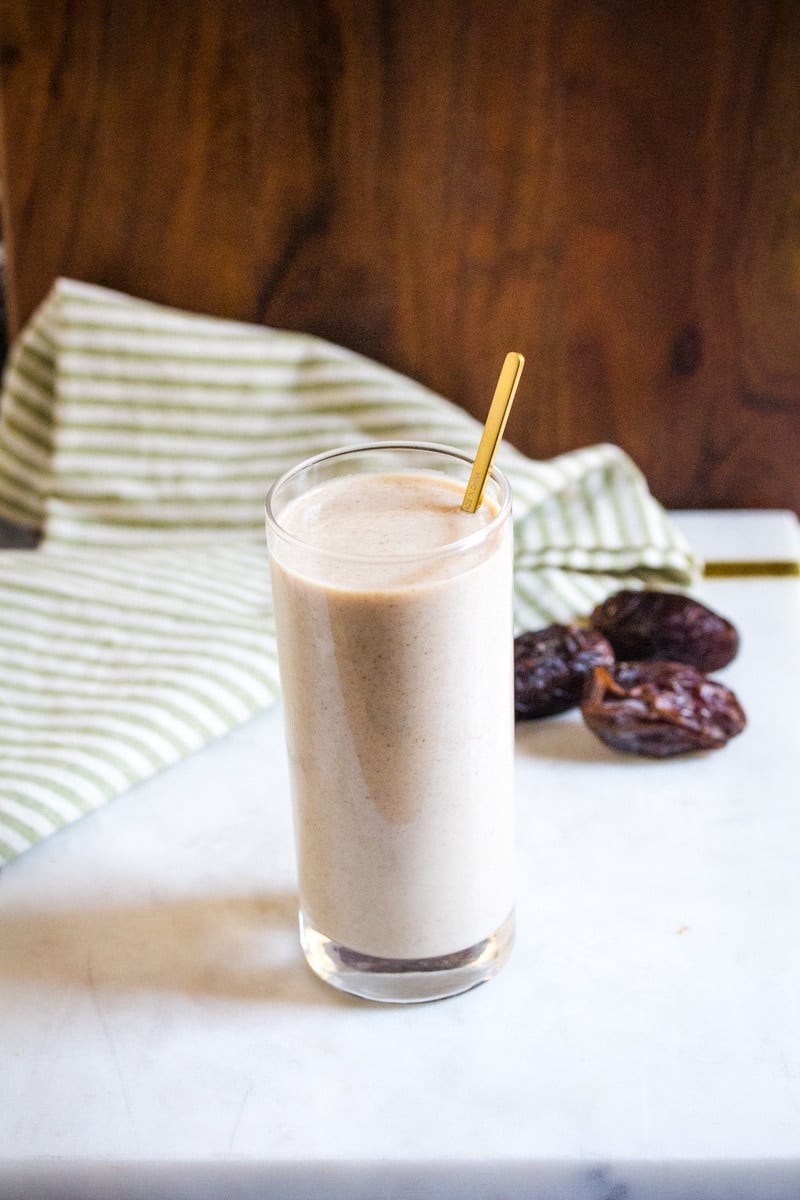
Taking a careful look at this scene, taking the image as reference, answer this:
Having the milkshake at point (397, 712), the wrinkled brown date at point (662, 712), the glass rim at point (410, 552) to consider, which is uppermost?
the glass rim at point (410, 552)

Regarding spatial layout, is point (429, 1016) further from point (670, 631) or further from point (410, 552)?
point (670, 631)

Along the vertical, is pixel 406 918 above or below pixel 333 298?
below

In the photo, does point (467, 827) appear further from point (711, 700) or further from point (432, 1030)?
point (711, 700)

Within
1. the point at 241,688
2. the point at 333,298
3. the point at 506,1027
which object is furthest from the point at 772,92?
the point at 506,1027

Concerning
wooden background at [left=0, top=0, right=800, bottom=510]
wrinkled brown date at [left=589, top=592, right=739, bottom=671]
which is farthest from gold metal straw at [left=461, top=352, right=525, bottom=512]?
wooden background at [left=0, top=0, right=800, bottom=510]

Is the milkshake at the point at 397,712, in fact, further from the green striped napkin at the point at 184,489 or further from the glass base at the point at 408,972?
the green striped napkin at the point at 184,489

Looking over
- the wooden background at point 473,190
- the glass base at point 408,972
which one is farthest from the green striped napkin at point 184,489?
the glass base at point 408,972

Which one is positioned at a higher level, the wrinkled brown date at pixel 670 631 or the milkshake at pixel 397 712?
the milkshake at pixel 397 712
